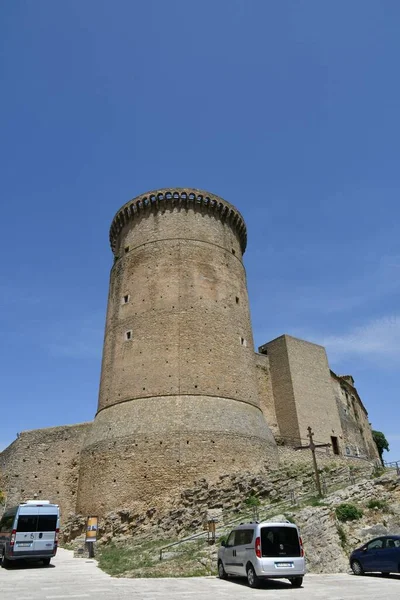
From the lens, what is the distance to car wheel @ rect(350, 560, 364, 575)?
1042 centimetres

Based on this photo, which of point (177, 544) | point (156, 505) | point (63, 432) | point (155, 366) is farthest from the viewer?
point (63, 432)

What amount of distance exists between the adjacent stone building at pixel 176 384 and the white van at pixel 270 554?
31.2ft

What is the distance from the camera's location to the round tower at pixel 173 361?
1895 centimetres

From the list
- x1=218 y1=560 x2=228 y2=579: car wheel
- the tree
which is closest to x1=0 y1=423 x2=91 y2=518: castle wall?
x1=218 y1=560 x2=228 y2=579: car wheel

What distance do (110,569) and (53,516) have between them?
7.29 feet

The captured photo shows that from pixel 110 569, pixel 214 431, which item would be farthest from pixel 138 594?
pixel 214 431

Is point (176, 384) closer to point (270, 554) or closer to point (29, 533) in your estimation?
point (29, 533)

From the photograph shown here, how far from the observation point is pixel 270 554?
8.66 meters

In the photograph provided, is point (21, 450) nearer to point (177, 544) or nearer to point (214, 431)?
point (214, 431)

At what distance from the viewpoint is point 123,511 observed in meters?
18.1

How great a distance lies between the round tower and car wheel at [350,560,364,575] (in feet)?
27.9

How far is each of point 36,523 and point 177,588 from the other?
5544 millimetres

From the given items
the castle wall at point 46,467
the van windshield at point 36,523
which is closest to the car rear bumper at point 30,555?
the van windshield at point 36,523

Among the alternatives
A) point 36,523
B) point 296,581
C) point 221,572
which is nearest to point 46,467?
point 36,523
